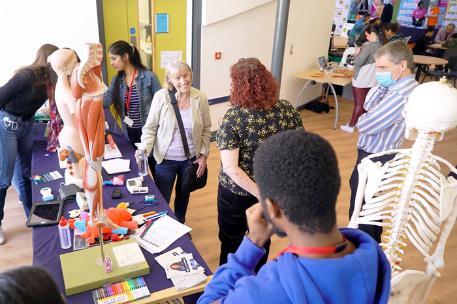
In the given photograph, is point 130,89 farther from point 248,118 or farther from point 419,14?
point 419,14

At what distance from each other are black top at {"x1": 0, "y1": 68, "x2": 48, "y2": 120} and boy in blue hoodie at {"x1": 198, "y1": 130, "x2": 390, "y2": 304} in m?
2.17

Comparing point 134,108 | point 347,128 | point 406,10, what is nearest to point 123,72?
point 134,108

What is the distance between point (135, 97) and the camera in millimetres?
3018

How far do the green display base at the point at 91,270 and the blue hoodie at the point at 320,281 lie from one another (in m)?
0.91

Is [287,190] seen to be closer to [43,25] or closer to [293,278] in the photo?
[293,278]

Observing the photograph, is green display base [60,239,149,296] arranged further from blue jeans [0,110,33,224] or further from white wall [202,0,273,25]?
white wall [202,0,273,25]

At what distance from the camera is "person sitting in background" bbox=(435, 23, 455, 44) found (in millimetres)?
10125

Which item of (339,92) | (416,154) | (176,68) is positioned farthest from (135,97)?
(339,92)

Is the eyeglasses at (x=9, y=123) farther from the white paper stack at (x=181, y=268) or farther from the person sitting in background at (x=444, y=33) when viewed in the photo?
the person sitting in background at (x=444, y=33)

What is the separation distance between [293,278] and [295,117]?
1.34 m

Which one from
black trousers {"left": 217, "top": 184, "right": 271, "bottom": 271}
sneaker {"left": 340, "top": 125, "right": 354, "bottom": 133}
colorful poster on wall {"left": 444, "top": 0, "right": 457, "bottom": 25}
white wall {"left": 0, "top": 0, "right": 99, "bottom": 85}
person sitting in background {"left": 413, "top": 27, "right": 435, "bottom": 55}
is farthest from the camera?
colorful poster on wall {"left": 444, "top": 0, "right": 457, "bottom": 25}

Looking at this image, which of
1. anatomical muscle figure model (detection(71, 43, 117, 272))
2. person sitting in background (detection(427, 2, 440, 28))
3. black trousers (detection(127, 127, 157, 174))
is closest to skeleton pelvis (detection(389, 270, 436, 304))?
anatomical muscle figure model (detection(71, 43, 117, 272))

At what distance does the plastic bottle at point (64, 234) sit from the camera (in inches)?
76.6

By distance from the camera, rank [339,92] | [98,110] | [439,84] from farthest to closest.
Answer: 1. [339,92]
2. [439,84]
3. [98,110]
